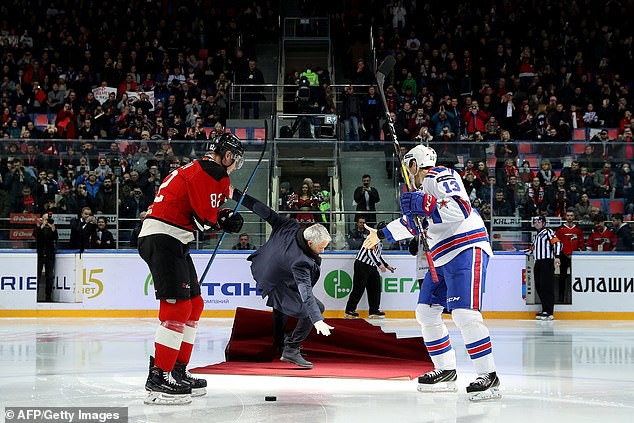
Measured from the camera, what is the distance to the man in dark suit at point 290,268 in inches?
302

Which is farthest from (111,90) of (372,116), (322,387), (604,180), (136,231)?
(322,387)

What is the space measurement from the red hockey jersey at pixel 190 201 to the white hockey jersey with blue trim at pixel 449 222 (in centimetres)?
152

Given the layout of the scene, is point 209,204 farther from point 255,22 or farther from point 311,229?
point 255,22

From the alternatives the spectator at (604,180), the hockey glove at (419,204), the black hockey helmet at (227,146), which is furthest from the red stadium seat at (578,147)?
the black hockey helmet at (227,146)

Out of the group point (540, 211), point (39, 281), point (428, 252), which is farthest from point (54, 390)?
point (540, 211)

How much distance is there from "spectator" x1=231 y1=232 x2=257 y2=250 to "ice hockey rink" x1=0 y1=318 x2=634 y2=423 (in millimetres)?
3198

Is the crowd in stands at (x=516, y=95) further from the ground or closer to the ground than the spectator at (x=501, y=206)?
further from the ground

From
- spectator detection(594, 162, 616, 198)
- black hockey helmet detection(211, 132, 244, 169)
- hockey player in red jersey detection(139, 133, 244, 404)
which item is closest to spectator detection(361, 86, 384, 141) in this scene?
spectator detection(594, 162, 616, 198)

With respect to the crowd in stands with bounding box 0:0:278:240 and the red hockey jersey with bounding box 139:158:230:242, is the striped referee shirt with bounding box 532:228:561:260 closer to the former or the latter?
the crowd in stands with bounding box 0:0:278:240

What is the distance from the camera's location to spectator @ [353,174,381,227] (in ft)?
46.2

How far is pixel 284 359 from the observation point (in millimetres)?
8094

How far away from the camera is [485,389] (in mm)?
6633

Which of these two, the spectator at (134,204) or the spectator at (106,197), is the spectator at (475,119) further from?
the spectator at (106,197)

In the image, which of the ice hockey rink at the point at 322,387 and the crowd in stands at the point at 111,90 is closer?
the ice hockey rink at the point at 322,387
